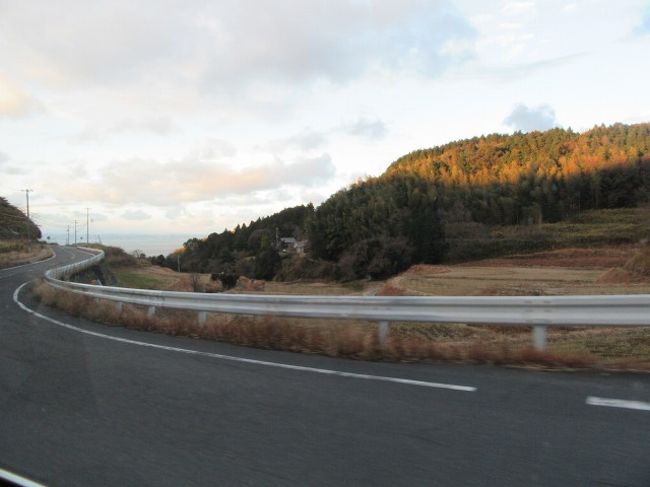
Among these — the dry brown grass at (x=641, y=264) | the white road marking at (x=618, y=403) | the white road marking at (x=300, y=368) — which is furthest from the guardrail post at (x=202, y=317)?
the dry brown grass at (x=641, y=264)

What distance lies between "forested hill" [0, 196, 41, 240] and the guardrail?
97.5m

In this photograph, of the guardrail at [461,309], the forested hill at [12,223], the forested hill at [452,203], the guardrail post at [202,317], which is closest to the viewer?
the guardrail at [461,309]

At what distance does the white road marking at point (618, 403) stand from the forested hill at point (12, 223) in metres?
104

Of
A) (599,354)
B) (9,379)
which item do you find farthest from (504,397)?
(9,379)

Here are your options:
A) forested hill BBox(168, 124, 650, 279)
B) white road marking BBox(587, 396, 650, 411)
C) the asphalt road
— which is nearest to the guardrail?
the asphalt road

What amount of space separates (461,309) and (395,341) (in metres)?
1.09

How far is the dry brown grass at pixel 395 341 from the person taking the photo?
7.22 metres

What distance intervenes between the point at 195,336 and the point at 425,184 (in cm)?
10800

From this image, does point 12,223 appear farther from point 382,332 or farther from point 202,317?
point 382,332

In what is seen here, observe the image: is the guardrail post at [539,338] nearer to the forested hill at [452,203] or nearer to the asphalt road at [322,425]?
the asphalt road at [322,425]

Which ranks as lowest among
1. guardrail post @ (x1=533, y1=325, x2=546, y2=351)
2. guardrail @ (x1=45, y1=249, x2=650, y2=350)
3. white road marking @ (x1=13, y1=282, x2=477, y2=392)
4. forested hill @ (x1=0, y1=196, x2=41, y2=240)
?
white road marking @ (x1=13, y1=282, x2=477, y2=392)

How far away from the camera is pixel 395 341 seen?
8406 mm

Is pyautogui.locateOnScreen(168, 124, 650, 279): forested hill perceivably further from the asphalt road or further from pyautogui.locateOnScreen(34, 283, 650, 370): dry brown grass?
the asphalt road

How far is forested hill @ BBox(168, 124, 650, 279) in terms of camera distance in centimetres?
8612
